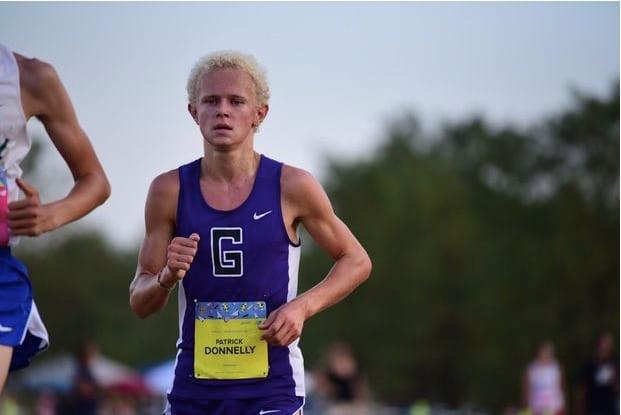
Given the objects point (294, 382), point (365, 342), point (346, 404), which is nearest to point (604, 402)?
point (346, 404)

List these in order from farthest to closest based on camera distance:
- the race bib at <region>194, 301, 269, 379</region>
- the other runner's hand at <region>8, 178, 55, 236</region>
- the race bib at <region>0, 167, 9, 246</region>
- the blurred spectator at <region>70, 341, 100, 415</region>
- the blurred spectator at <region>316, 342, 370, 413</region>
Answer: the blurred spectator at <region>316, 342, 370, 413</region> → the blurred spectator at <region>70, 341, 100, 415</region> → the race bib at <region>194, 301, 269, 379</region> → the race bib at <region>0, 167, 9, 246</region> → the other runner's hand at <region>8, 178, 55, 236</region>

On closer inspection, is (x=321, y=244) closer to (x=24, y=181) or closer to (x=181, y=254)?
(x=181, y=254)

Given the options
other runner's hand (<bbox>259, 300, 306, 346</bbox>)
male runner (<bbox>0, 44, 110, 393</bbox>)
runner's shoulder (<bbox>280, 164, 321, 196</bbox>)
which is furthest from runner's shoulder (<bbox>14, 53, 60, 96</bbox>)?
other runner's hand (<bbox>259, 300, 306, 346</bbox>)

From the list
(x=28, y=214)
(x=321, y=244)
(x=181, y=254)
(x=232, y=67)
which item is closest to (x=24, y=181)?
(x=28, y=214)

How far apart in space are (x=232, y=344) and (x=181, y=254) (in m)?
0.56

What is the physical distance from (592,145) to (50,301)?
29.4m

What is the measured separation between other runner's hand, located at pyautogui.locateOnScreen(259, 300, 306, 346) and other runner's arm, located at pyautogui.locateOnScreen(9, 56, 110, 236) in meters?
0.98

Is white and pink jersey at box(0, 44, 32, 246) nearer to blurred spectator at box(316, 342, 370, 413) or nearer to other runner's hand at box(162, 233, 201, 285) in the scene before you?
other runner's hand at box(162, 233, 201, 285)

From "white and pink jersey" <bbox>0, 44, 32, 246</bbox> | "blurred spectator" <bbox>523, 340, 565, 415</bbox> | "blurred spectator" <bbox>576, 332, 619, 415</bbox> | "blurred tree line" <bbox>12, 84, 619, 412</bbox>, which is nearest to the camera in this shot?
"white and pink jersey" <bbox>0, 44, 32, 246</bbox>

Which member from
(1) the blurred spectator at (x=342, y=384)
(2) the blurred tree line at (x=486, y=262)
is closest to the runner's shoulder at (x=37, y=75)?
(1) the blurred spectator at (x=342, y=384)

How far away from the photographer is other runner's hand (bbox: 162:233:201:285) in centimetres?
559

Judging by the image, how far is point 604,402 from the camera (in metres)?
20.8

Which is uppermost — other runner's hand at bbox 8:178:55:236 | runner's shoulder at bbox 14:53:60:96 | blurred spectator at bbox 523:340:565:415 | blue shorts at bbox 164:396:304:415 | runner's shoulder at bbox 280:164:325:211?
runner's shoulder at bbox 14:53:60:96

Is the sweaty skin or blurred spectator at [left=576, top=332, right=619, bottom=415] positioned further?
blurred spectator at [left=576, top=332, right=619, bottom=415]
